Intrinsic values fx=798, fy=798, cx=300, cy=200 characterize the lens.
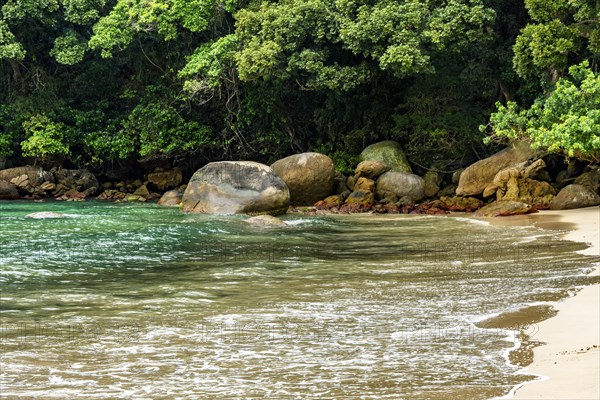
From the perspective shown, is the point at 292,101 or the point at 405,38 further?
the point at 292,101

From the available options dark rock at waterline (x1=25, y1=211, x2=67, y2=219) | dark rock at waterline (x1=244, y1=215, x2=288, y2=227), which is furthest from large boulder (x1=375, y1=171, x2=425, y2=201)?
dark rock at waterline (x1=25, y1=211, x2=67, y2=219)

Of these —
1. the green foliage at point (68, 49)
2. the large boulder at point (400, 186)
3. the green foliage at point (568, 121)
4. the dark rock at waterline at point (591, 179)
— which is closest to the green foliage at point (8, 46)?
the green foliage at point (68, 49)

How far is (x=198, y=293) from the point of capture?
10.1 m

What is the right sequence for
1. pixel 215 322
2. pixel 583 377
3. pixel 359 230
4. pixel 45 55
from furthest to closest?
pixel 45 55 → pixel 359 230 → pixel 215 322 → pixel 583 377

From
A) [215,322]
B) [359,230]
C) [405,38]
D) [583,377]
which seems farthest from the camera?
[405,38]

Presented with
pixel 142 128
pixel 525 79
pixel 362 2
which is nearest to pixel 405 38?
pixel 362 2

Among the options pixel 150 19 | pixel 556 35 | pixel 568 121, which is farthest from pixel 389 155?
pixel 150 19

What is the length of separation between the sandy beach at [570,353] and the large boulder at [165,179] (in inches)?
923

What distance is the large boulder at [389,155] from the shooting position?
86.1 feet

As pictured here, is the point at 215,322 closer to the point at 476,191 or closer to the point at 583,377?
the point at 583,377

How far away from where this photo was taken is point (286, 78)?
25.8 m

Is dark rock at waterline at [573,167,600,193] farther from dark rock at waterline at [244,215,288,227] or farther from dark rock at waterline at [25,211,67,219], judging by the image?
dark rock at waterline at [25,211,67,219]

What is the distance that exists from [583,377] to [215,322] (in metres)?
4.11

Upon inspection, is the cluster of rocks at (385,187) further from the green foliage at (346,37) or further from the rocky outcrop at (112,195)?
the rocky outcrop at (112,195)
